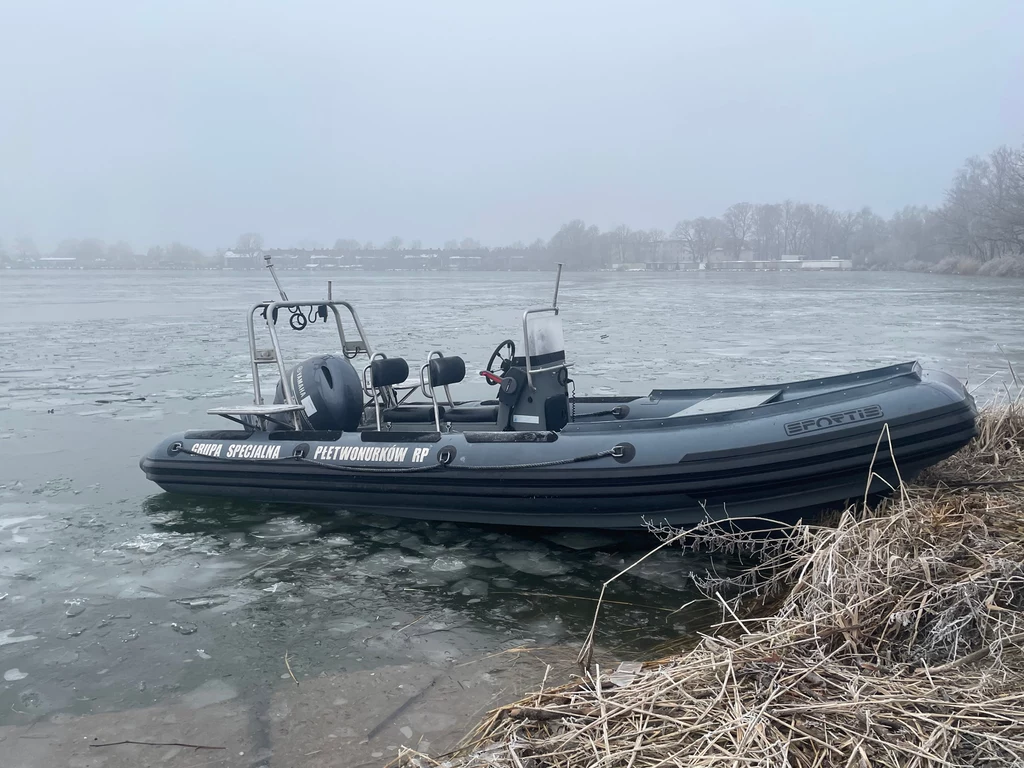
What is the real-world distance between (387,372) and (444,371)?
471mm

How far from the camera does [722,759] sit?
2.22 metres

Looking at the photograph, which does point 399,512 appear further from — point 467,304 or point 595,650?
point 467,304

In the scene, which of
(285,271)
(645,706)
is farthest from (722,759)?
(285,271)

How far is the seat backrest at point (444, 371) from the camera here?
6016 mm

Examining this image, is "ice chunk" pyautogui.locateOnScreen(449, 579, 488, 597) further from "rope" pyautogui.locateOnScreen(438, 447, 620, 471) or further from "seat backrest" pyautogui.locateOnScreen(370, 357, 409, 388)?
"seat backrest" pyautogui.locateOnScreen(370, 357, 409, 388)

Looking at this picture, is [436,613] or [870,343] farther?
[870,343]

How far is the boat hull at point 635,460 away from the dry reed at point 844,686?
76 centimetres

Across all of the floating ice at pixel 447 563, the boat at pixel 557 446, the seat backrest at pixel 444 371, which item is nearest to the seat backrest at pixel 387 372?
the boat at pixel 557 446

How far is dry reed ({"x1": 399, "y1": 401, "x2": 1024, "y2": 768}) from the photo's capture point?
2277 millimetres

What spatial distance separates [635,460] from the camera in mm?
4836

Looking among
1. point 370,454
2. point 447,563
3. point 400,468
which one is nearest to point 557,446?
point 447,563

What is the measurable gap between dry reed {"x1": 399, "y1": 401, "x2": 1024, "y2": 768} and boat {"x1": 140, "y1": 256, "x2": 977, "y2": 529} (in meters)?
0.79

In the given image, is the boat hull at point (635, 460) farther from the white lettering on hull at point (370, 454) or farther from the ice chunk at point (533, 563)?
the ice chunk at point (533, 563)

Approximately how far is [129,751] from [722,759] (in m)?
2.26
